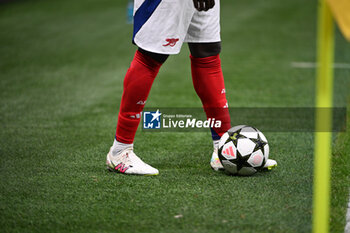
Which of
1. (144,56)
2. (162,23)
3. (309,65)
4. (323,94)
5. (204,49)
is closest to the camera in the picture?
(323,94)

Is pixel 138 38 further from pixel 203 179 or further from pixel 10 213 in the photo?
pixel 10 213

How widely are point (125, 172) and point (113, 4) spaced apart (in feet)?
36.3

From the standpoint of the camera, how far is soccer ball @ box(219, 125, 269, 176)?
307 cm

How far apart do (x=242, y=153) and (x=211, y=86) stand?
49 cm

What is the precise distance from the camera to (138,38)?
9.74 feet

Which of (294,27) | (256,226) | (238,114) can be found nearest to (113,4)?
(294,27)

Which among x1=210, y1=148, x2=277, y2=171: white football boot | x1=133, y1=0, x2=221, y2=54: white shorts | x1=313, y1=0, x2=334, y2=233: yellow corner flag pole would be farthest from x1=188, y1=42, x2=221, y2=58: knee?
x1=313, y1=0, x2=334, y2=233: yellow corner flag pole

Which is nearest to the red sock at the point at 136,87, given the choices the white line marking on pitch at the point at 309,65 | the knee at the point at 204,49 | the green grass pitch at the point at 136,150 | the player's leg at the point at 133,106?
the player's leg at the point at 133,106

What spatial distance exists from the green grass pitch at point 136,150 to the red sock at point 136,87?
0.38 metres

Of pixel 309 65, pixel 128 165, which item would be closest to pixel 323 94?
pixel 128 165

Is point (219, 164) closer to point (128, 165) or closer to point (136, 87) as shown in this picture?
point (128, 165)

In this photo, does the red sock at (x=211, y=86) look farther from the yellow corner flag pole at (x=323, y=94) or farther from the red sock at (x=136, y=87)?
the yellow corner flag pole at (x=323, y=94)

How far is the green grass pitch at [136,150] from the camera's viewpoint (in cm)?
250

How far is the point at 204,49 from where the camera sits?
3139 millimetres
